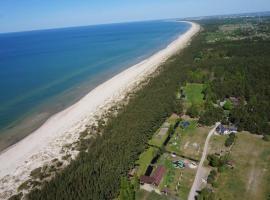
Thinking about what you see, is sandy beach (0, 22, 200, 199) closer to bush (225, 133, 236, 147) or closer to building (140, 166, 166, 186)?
building (140, 166, 166, 186)

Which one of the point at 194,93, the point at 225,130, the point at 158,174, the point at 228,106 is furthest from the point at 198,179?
the point at 194,93

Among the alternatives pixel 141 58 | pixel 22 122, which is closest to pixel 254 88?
pixel 22 122

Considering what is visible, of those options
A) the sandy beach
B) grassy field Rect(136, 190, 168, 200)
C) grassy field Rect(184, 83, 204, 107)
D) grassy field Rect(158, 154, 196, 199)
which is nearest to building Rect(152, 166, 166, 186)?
grassy field Rect(158, 154, 196, 199)

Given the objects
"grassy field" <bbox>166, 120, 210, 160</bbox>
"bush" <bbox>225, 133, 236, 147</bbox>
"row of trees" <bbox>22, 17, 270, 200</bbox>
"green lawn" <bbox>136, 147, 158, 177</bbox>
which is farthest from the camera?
"bush" <bbox>225, 133, 236, 147</bbox>

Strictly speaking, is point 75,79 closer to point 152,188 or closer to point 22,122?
point 22,122

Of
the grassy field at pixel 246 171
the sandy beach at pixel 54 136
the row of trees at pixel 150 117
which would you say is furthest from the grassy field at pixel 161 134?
the sandy beach at pixel 54 136

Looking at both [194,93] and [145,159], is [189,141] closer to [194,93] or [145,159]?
[145,159]
